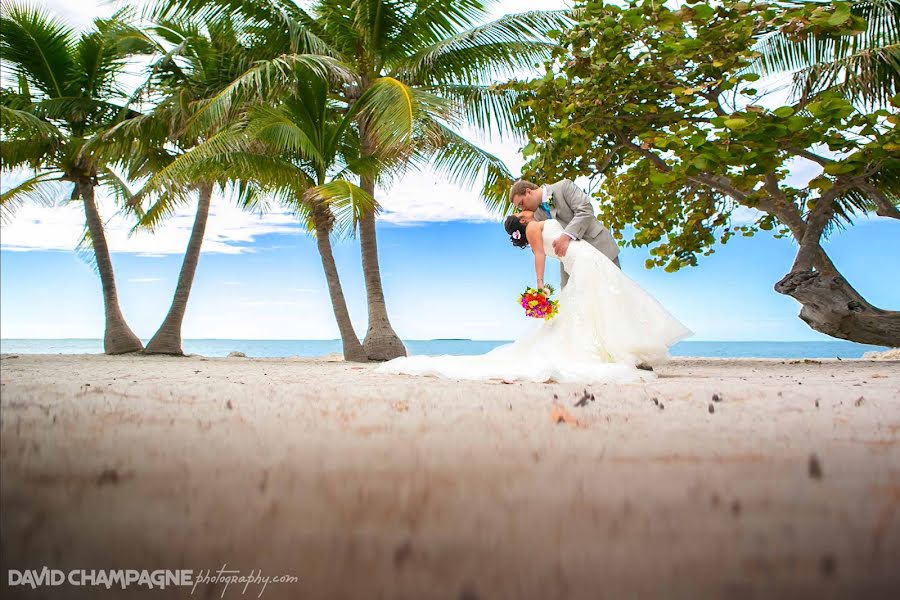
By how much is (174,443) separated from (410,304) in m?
16.1

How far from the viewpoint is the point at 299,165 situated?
37.4ft

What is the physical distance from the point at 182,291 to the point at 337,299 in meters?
3.89

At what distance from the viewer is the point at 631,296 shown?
5723mm

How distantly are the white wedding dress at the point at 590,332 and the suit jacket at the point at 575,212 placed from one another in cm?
48

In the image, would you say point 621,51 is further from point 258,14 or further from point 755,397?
point 258,14

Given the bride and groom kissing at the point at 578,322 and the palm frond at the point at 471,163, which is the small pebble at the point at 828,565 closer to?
the bride and groom kissing at the point at 578,322

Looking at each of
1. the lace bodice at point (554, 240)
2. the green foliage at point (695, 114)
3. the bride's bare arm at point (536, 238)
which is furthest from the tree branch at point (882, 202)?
the bride's bare arm at point (536, 238)

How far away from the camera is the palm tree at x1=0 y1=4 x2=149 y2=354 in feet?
39.7

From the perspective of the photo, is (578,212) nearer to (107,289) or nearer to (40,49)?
(107,289)

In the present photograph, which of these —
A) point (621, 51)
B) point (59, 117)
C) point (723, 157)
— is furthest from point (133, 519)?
point (59, 117)

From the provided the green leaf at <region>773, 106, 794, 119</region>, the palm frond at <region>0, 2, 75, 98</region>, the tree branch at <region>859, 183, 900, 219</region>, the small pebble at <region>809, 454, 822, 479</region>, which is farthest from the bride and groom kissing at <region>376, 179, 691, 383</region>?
the palm frond at <region>0, 2, 75, 98</region>

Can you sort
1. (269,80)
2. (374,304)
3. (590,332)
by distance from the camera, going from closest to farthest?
(590,332)
(269,80)
(374,304)

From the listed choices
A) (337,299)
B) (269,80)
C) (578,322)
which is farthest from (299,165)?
(578,322)

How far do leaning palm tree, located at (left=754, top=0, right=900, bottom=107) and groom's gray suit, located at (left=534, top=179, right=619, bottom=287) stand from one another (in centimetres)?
336
